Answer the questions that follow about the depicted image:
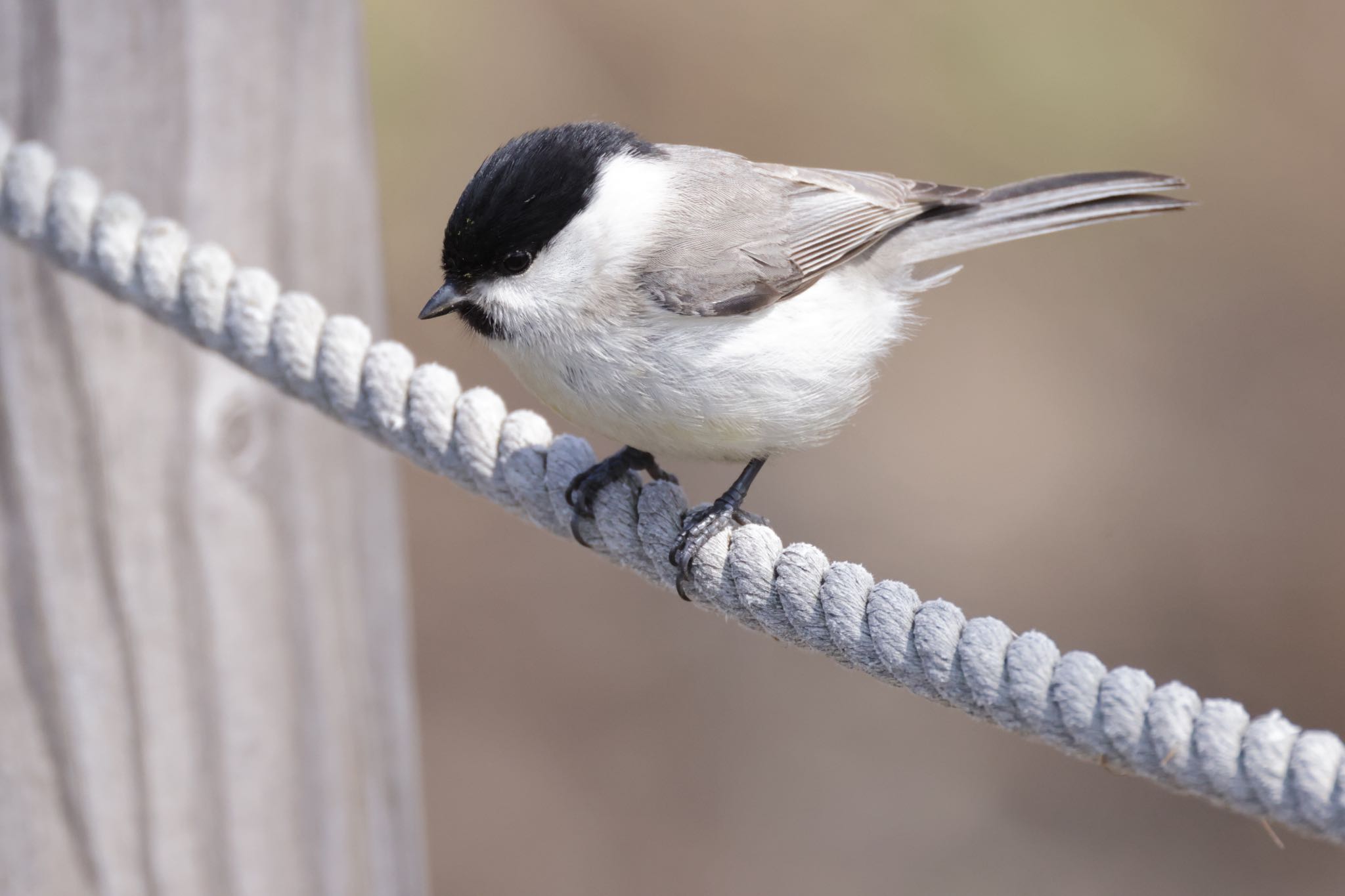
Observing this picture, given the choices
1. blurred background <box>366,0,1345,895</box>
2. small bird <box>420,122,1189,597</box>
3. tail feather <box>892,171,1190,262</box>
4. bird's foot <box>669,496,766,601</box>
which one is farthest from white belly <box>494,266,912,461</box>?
blurred background <box>366,0,1345,895</box>

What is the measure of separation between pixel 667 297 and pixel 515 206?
0.27m

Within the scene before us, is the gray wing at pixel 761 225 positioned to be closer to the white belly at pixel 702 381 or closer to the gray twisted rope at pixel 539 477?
the white belly at pixel 702 381

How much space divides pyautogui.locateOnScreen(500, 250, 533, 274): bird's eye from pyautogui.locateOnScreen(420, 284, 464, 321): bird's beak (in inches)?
3.6

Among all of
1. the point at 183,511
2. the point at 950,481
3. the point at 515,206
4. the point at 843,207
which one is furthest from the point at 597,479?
the point at 950,481

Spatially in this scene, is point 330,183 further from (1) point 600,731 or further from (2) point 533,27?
(2) point 533,27

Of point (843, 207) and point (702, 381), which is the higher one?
point (843, 207)

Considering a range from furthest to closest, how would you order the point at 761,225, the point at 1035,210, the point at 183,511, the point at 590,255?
the point at 1035,210
the point at 761,225
the point at 590,255
the point at 183,511

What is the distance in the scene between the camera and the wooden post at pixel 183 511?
163cm

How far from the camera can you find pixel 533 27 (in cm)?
489

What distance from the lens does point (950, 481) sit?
171 inches

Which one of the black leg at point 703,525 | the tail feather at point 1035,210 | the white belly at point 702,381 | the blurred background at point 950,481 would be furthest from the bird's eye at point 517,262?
the blurred background at point 950,481

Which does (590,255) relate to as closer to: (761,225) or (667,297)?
(667,297)

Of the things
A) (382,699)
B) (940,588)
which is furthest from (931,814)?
(382,699)

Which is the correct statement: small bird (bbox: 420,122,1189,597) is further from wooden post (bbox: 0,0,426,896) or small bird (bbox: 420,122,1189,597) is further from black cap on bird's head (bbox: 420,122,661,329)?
wooden post (bbox: 0,0,426,896)
